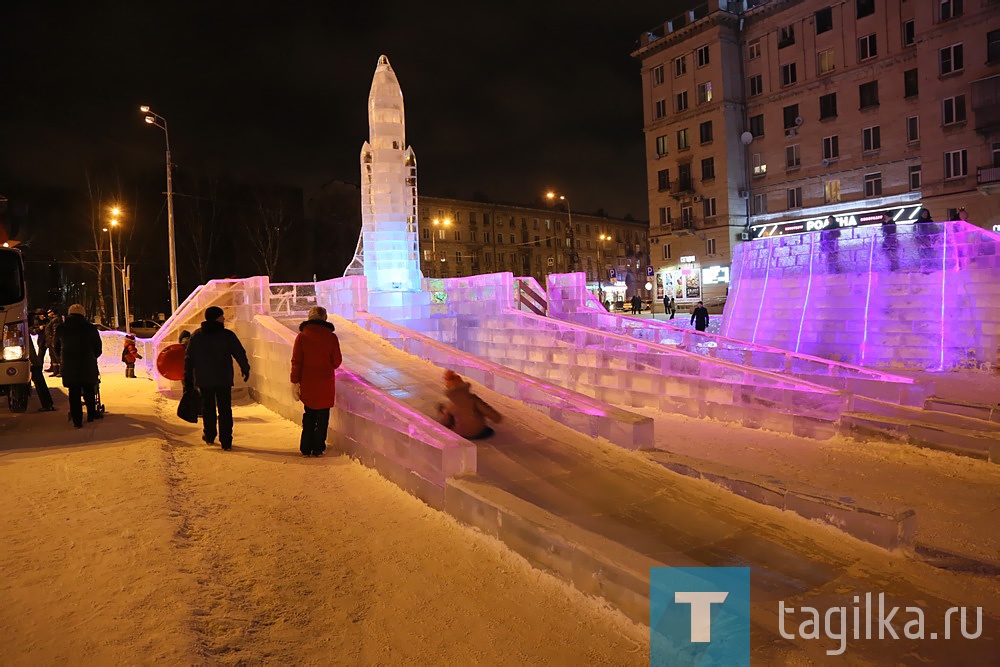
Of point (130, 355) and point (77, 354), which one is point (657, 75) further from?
point (77, 354)

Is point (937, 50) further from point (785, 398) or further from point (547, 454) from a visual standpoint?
point (547, 454)

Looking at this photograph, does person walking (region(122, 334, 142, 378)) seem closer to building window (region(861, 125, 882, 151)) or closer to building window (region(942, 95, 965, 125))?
building window (region(942, 95, 965, 125))

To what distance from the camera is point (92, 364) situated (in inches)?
326

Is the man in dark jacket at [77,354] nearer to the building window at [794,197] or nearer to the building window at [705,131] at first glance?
the building window at [794,197]

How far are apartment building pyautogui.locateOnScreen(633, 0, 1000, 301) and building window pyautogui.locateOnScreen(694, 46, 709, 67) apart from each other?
0.08m

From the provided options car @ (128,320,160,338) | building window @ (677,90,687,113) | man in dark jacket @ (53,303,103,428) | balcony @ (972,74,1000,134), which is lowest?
man in dark jacket @ (53,303,103,428)

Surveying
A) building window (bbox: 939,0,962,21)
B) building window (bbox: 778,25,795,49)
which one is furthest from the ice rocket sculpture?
building window (bbox: 778,25,795,49)

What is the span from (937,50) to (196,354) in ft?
118

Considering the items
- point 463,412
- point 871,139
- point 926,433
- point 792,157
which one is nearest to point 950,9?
point 871,139

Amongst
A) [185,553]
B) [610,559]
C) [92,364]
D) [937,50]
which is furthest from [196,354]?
[937,50]

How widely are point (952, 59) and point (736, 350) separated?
2731 cm

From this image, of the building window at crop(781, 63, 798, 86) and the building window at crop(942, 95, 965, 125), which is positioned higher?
the building window at crop(781, 63, 798, 86)

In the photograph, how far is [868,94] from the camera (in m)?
34.1

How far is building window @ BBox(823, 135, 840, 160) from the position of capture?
3556 cm
